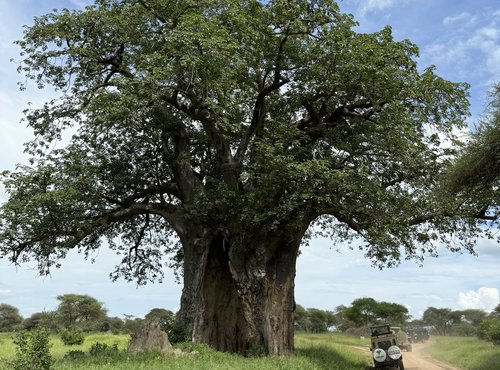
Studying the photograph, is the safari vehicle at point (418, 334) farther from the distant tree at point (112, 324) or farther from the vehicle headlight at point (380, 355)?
the vehicle headlight at point (380, 355)

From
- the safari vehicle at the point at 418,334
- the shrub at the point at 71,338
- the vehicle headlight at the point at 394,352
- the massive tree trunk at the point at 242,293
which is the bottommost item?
the safari vehicle at the point at 418,334

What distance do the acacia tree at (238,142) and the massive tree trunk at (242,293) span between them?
0.17 ft

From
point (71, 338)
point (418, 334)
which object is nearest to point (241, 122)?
point (71, 338)

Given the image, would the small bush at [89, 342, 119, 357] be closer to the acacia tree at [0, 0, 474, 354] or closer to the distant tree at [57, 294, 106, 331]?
the acacia tree at [0, 0, 474, 354]

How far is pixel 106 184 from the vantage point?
16.8 metres

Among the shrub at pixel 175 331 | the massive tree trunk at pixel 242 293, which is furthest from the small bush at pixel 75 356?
the massive tree trunk at pixel 242 293

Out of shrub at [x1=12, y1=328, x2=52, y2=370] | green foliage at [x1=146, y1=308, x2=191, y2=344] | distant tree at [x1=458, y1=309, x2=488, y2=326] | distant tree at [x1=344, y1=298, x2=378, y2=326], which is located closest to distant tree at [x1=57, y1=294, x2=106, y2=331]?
distant tree at [x1=344, y1=298, x2=378, y2=326]

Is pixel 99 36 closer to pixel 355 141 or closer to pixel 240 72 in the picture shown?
pixel 240 72

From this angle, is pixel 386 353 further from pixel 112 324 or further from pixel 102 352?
pixel 112 324

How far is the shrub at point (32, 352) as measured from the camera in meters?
10.2

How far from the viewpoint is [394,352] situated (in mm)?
15484

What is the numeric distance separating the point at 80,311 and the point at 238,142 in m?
42.1

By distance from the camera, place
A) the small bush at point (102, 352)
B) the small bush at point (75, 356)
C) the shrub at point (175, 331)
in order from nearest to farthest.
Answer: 1. the small bush at point (75, 356)
2. the small bush at point (102, 352)
3. the shrub at point (175, 331)

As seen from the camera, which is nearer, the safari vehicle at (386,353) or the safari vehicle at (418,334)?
the safari vehicle at (386,353)
